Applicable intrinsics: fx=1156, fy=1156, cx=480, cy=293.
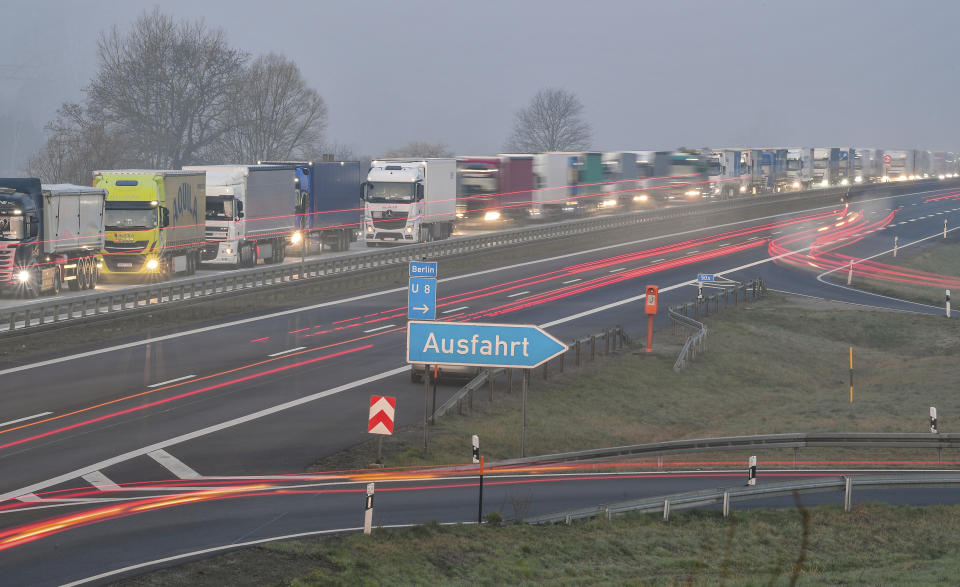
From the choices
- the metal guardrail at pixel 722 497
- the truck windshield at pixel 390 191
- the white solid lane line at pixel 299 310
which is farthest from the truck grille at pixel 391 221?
the metal guardrail at pixel 722 497

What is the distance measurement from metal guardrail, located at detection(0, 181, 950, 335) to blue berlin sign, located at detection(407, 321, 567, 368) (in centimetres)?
1893

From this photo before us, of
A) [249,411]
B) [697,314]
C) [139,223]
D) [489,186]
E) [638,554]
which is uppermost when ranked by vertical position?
[489,186]

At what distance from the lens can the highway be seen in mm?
18219

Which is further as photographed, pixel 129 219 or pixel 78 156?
pixel 78 156

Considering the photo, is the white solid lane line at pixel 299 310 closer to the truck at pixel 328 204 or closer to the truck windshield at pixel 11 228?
the truck windshield at pixel 11 228

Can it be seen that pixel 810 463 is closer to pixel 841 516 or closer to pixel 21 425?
pixel 841 516

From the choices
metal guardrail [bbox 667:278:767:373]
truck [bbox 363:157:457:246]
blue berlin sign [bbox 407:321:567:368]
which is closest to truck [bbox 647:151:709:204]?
truck [bbox 363:157:457:246]

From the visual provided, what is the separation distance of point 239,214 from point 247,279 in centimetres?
810

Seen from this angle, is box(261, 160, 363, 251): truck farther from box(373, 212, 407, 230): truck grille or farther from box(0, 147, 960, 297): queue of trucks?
box(373, 212, 407, 230): truck grille

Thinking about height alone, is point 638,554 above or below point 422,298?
below

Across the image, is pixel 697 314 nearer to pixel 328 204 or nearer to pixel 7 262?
pixel 328 204

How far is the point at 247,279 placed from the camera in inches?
1932

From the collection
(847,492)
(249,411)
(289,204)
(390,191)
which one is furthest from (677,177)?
(847,492)

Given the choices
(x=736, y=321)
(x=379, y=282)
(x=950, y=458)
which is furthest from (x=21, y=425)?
(x=736, y=321)
